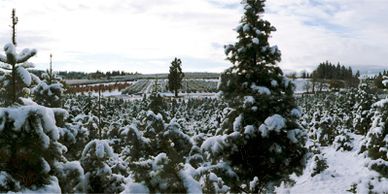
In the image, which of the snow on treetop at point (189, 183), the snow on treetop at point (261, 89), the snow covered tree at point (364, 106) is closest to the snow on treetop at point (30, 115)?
the snow on treetop at point (189, 183)

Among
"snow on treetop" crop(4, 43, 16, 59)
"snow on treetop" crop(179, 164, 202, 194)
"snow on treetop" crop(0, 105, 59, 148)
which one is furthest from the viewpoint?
"snow on treetop" crop(4, 43, 16, 59)

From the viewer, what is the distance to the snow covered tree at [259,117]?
1323 centimetres

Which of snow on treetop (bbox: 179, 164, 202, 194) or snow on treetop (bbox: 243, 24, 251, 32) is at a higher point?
snow on treetop (bbox: 243, 24, 251, 32)

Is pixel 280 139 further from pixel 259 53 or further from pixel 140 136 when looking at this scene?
pixel 140 136

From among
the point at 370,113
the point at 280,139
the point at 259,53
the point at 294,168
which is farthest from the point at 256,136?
the point at 370,113

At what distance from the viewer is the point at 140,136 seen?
14172mm

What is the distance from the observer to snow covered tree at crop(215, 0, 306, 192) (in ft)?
43.4

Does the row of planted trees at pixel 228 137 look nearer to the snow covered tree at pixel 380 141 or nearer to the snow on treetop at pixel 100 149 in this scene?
the snow on treetop at pixel 100 149

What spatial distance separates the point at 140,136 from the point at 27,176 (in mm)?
7817

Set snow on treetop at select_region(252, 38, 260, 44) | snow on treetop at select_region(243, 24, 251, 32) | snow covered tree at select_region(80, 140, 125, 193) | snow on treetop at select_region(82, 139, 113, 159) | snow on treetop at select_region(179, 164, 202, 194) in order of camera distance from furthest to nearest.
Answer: snow on treetop at select_region(243, 24, 251, 32) → snow on treetop at select_region(252, 38, 260, 44) → snow covered tree at select_region(80, 140, 125, 193) → snow on treetop at select_region(82, 139, 113, 159) → snow on treetop at select_region(179, 164, 202, 194)

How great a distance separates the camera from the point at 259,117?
1377 cm

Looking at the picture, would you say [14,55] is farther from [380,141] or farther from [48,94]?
[380,141]

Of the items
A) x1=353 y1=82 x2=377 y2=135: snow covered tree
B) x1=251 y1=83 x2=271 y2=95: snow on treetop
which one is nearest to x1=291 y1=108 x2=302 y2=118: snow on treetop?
x1=251 y1=83 x2=271 y2=95: snow on treetop

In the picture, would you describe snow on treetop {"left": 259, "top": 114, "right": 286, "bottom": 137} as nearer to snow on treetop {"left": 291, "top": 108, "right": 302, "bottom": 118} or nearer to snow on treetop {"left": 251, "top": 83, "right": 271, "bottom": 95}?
snow on treetop {"left": 291, "top": 108, "right": 302, "bottom": 118}
